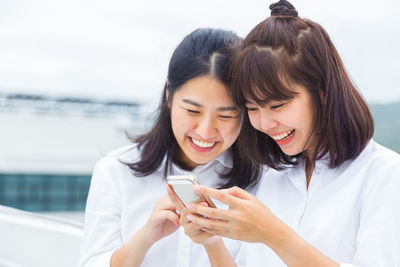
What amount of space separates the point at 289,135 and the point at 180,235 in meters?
0.57

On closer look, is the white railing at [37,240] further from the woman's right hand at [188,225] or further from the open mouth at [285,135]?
the open mouth at [285,135]

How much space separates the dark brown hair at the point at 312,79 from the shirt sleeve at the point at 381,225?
118 millimetres

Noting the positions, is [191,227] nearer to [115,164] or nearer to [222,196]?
[222,196]

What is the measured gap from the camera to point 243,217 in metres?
1.10

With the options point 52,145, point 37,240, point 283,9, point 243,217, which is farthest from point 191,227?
point 52,145

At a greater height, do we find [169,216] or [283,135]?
[283,135]

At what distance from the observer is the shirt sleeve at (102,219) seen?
1.54 m

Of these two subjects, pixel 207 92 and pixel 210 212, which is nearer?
pixel 210 212

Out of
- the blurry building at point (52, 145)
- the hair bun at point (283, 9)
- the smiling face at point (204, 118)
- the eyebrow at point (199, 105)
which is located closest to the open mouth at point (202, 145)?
the smiling face at point (204, 118)

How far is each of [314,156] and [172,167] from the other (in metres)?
0.57

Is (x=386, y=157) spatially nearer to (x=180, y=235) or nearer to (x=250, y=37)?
(x=250, y=37)

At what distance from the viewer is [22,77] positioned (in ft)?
88.8

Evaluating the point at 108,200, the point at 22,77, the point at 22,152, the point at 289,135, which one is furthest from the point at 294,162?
the point at 22,77

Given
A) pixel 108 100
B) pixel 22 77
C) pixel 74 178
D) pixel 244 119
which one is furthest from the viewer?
pixel 22 77
